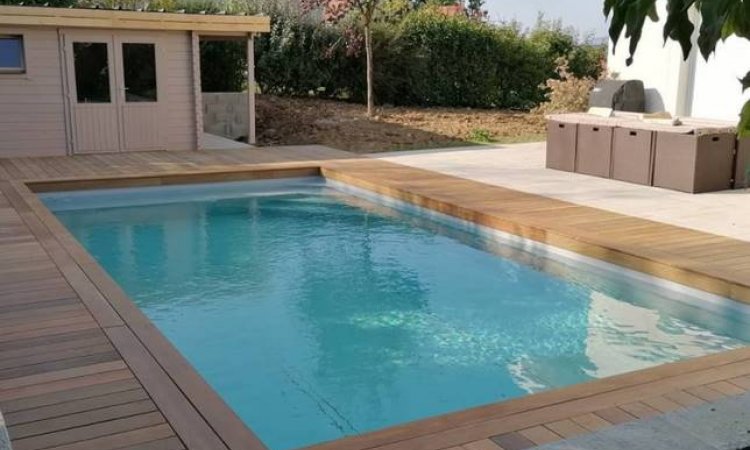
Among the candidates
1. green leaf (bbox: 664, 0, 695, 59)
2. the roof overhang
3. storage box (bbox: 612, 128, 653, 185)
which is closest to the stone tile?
green leaf (bbox: 664, 0, 695, 59)

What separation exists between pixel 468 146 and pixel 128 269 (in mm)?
7911

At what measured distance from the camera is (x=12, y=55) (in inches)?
438

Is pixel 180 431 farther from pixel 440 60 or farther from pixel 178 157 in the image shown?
pixel 440 60

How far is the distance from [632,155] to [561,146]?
1.26 metres

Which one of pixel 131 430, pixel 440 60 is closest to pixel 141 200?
pixel 131 430

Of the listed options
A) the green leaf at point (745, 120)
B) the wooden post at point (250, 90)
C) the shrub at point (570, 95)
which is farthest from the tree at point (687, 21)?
the shrub at point (570, 95)

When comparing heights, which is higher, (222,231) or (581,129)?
(581,129)

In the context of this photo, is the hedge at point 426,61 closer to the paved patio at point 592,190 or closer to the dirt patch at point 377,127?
the dirt patch at point 377,127

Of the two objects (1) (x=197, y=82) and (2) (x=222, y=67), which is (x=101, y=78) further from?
(2) (x=222, y=67)

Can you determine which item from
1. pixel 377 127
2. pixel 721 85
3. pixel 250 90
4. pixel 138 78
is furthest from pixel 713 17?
pixel 377 127

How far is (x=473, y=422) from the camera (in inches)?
119

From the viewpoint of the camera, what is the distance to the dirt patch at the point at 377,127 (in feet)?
45.8

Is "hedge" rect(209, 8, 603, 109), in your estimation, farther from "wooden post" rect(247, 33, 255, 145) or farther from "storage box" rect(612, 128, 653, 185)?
"storage box" rect(612, 128, 653, 185)

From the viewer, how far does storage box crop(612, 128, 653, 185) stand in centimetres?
916
